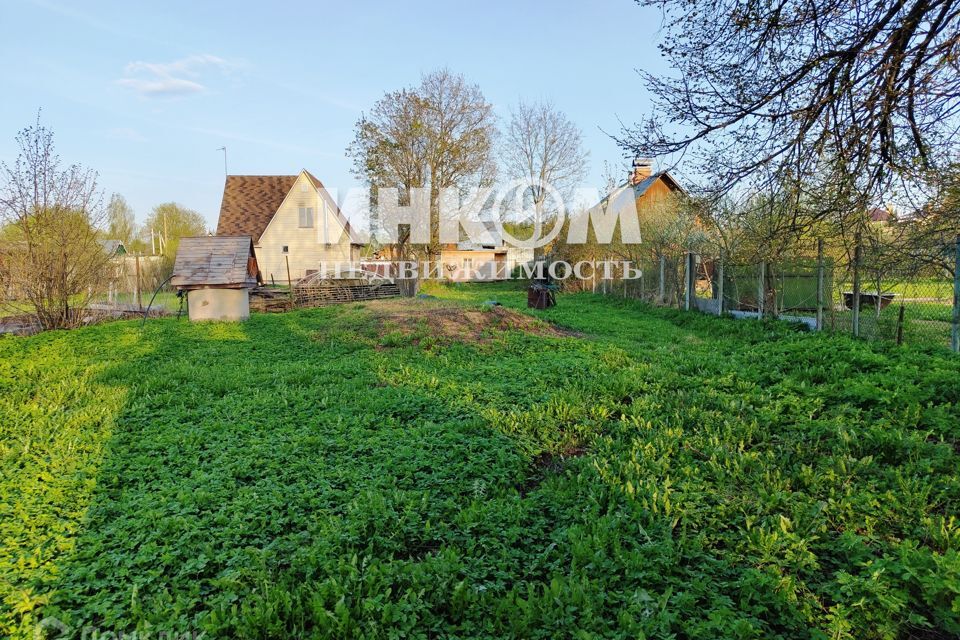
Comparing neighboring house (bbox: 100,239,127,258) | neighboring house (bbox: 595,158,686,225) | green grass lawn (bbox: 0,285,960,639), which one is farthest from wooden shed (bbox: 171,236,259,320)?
neighboring house (bbox: 595,158,686,225)

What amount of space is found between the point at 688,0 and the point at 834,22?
1.39 metres

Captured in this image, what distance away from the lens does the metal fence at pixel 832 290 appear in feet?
22.5

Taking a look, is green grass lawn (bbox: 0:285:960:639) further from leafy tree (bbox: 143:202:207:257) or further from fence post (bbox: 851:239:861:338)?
leafy tree (bbox: 143:202:207:257)

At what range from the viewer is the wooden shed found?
1426 cm

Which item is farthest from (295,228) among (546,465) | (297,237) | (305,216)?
(546,465)

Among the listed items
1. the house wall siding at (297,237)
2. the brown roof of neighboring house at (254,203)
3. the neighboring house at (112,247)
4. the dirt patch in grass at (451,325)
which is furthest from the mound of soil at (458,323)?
the brown roof of neighboring house at (254,203)

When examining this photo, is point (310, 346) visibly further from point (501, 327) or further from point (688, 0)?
point (688, 0)

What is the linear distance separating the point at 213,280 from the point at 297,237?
18.3 meters

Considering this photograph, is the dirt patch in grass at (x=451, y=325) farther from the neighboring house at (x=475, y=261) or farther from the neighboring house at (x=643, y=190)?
the neighboring house at (x=475, y=261)

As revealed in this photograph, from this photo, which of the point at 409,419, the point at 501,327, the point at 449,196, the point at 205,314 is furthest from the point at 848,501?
the point at 449,196

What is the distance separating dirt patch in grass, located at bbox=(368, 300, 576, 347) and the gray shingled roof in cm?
458

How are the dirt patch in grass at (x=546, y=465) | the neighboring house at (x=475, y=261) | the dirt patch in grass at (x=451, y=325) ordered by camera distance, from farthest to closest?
the neighboring house at (x=475, y=261) < the dirt patch in grass at (x=451, y=325) < the dirt patch in grass at (x=546, y=465)

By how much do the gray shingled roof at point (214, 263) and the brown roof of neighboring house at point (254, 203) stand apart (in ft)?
54.1

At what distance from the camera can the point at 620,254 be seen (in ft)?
70.9
